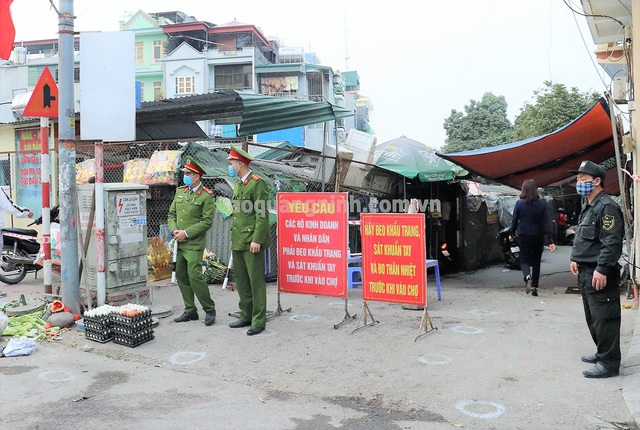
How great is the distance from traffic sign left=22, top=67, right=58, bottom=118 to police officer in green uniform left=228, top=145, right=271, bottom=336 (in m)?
2.75

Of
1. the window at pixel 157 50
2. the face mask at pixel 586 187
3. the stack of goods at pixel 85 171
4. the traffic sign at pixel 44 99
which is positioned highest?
the window at pixel 157 50

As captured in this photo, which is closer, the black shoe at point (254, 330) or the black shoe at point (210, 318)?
the black shoe at point (254, 330)

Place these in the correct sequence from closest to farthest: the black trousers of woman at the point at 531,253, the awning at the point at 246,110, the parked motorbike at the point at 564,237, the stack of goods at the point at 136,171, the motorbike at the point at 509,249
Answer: the awning at the point at 246,110 → the black trousers of woman at the point at 531,253 → the stack of goods at the point at 136,171 → the motorbike at the point at 509,249 → the parked motorbike at the point at 564,237

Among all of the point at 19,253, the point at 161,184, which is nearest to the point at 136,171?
the point at 161,184

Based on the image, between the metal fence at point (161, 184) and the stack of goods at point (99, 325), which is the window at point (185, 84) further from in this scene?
the stack of goods at point (99, 325)

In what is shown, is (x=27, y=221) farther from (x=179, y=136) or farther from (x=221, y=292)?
(x=221, y=292)

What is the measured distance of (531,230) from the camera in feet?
29.3

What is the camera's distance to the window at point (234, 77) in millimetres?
39906

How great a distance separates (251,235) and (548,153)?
219 inches

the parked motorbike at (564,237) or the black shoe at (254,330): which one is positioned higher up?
the parked motorbike at (564,237)

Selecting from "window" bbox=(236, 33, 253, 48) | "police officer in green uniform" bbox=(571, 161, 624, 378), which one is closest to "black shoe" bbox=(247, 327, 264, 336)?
"police officer in green uniform" bbox=(571, 161, 624, 378)

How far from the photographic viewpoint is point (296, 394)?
4555 millimetres

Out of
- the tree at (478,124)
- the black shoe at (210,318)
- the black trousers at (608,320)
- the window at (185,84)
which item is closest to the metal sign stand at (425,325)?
the black trousers at (608,320)

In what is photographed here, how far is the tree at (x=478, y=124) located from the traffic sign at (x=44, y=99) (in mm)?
33067
